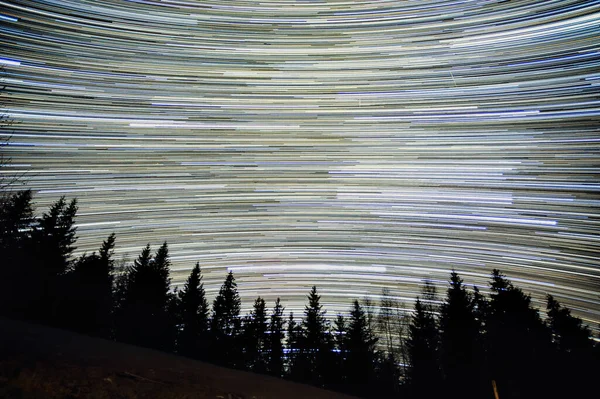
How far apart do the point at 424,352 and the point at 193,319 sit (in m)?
28.8

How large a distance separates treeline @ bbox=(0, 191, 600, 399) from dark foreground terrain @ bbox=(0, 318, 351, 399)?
23.0 meters

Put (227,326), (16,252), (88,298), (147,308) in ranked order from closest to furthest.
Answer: (16,252) < (88,298) < (147,308) < (227,326)

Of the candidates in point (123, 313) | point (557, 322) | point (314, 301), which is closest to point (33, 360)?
point (123, 313)

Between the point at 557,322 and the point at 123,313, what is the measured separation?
5251 centimetres

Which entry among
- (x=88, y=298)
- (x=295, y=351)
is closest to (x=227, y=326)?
(x=295, y=351)

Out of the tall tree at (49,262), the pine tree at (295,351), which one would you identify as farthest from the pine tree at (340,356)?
the tall tree at (49,262)

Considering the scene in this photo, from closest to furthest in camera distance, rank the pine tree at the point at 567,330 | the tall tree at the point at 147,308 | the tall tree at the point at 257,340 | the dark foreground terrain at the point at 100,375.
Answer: the dark foreground terrain at the point at 100,375 < the tall tree at the point at 147,308 < the pine tree at the point at 567,330 < the tall tree at the point at 257,340

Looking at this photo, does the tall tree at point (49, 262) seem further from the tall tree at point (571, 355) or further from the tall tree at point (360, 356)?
the tall tree at point (571, 355)

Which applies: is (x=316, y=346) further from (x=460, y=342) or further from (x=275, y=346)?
(x=460, y=342)

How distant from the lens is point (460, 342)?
3069cm

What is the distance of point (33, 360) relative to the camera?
5.06 m

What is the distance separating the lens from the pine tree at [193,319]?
1437 inches

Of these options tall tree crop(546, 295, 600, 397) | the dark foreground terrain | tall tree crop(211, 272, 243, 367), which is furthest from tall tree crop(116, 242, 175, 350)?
tall tree crop(546, 295, 600, 397)

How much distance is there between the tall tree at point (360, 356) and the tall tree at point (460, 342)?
8020 millimetres
